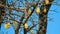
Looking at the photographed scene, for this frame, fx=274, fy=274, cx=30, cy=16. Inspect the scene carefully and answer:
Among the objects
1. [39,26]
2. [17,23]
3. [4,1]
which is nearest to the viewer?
[17,23]

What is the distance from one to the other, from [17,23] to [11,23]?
48 centimetres

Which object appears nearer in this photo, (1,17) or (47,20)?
(1,17)

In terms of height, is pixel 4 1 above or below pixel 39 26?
above

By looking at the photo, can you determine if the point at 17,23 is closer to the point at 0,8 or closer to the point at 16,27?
the point at 16,27

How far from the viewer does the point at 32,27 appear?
9.35 metres

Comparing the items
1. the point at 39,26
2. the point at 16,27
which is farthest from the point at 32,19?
the point at 16,27

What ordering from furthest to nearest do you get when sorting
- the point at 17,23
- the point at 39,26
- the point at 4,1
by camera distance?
the point at 39,26 → the point at 4,1 → the point at 17,23

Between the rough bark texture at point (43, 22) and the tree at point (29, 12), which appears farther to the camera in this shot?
the rough bark texture at point (43, 22)

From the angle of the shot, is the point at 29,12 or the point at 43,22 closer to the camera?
the point at 29,12

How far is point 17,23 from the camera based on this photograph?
347 inches

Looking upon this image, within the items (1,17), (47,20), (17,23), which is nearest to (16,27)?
(17,23)

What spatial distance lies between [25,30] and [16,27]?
0.32 m

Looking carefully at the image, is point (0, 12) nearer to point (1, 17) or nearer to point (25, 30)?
point (1, 17)

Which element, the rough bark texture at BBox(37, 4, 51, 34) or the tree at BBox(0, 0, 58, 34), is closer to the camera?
the tree at BBox(0, 0, 58, 34)
